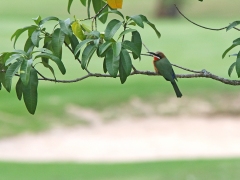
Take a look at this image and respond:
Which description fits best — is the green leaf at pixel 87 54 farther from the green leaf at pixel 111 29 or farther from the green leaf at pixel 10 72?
the green leaf at pixel 10 72

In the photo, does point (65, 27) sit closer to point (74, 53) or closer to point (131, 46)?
point (74, 53)

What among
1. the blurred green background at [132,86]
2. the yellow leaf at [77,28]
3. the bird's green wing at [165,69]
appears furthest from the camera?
the blurred green background at [132,86]

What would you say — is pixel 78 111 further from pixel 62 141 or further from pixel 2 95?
pixel 2 95

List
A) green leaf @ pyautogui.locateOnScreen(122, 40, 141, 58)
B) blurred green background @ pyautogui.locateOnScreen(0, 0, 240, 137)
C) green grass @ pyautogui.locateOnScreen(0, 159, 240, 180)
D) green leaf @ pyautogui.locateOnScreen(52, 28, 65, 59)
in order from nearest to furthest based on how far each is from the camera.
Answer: green leaf @ pyautogui.locateOnScreen(122, 40, 141, 58) → green leaf @ pyautogui.locateOnScreen(52, 28, 65, 59) → green grass @ pyautogui.locateOnScreen(0, 159, 240, 180) → blurred green background @ pyautogui.locateOnScreen(0, 0, 240, 137)

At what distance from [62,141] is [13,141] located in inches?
31.8

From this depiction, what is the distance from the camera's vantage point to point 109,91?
40.7 ft

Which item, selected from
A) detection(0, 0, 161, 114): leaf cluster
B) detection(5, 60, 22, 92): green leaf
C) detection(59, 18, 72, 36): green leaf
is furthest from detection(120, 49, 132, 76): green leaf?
detection(5, 60, 22, 92): green leaf

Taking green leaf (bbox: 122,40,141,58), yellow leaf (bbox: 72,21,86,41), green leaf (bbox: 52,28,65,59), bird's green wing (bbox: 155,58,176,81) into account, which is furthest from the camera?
bird's green wing (bbox: 155,58,176,81)

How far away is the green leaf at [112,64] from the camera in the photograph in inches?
85.4

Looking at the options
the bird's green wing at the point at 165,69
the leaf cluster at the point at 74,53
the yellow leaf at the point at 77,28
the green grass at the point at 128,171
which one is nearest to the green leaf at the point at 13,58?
the leaf cluster at the point at 74,53

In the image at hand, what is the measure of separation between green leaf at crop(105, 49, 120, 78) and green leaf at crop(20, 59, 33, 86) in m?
0.26

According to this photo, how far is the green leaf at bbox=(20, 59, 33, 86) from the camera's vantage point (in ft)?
6.92

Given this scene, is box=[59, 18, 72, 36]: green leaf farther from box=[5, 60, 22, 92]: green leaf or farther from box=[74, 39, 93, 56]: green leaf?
box=[5, 60, 22, 92]: green leaf

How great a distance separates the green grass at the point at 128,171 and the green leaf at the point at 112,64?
506cm
